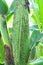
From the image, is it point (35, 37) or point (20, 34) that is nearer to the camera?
point (20, 34)

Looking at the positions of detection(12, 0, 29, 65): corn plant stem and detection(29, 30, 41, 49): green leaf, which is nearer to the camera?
detection(12, 0, 29, 65): corn plant stem

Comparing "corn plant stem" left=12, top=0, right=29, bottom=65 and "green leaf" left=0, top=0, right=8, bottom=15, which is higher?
"green leaf" left=0, top=0, right=8, bottom=15

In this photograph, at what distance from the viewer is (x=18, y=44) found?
0.40 m

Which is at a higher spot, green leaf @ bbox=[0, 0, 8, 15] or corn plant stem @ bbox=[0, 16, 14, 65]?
green leaf @ bbox=[0, 0, 8, 15]

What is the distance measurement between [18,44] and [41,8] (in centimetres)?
25

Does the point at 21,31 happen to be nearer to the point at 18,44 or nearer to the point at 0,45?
the point at 18,44

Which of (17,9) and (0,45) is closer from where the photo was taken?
(17,9)

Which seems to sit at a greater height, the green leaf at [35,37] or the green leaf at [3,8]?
the green leaf at [3,8]

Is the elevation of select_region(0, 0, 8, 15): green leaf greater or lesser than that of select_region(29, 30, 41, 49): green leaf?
greater

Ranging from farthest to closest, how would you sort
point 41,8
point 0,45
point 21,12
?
point 41,8, point 0,45, point 21,12

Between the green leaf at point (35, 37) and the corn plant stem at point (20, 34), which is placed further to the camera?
the green leaf at point (35, 37)

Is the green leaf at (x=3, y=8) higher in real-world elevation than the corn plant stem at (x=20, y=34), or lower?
higher

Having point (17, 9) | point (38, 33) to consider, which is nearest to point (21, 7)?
point (17, 9)

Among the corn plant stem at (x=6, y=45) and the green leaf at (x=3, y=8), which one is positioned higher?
the green leaf at (x=3, y=8)
